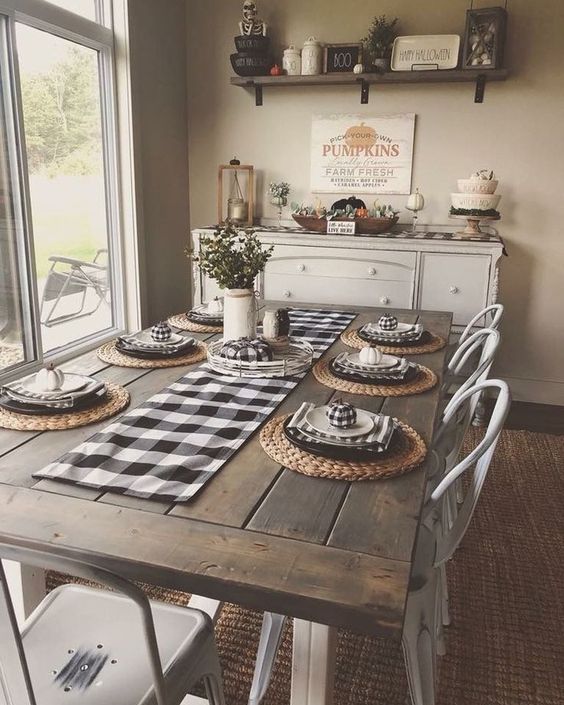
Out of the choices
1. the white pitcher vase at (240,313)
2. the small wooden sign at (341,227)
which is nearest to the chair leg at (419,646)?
the white pitcher vase at (240,313)

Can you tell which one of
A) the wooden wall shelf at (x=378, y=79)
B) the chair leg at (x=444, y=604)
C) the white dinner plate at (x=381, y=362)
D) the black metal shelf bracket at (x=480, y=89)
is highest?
the wooden wall shelf at (x=378, y=79)

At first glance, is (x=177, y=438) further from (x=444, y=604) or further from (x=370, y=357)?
(x=444, y=604)

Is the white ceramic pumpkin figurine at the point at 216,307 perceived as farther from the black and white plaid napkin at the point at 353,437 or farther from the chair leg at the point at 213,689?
the chair leg at the point at 213,689

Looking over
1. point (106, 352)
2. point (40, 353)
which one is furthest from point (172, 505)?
point (40, 353)

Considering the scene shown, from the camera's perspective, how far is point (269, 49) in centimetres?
384

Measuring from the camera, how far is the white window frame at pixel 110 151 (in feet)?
8.86

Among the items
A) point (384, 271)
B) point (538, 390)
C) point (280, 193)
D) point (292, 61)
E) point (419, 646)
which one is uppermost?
point (292, 61)

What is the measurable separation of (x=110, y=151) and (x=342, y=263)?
142 cm

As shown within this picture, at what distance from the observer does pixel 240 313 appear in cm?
198

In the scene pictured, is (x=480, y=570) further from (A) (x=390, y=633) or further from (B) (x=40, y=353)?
(B) (x=40, y=353)

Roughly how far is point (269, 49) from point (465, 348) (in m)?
2.55

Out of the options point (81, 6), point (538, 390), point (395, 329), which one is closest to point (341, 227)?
point (395, 329)

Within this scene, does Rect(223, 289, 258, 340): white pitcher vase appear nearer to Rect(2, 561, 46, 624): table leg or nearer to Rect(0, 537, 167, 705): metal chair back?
Rect(2, 561, 46, 624): table leg

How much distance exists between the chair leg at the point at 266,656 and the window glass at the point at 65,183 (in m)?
1.98
